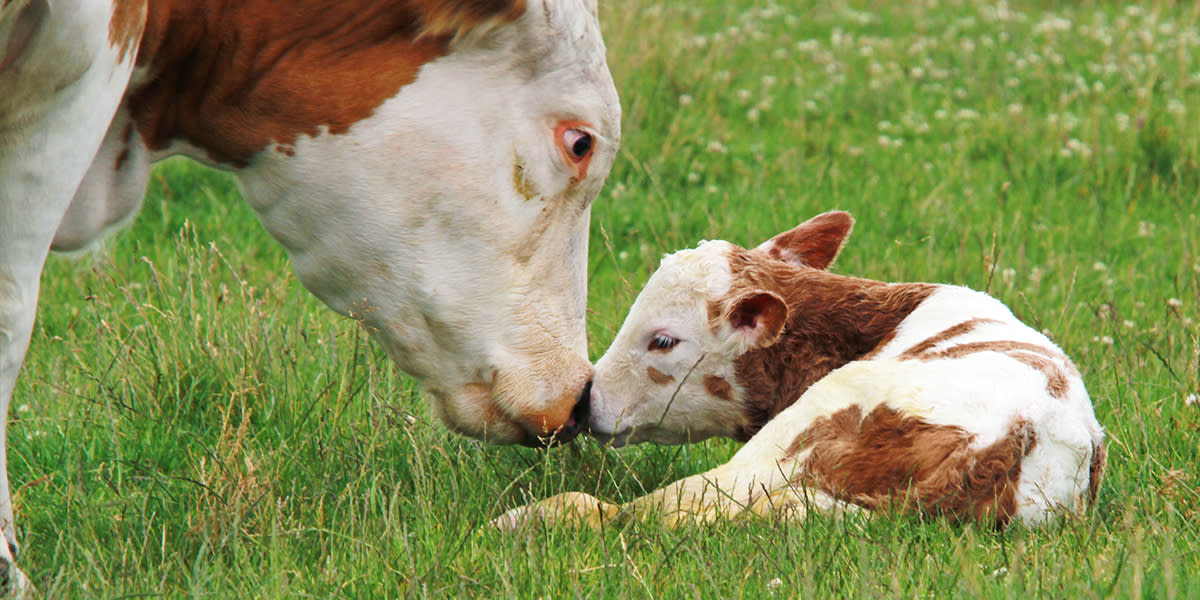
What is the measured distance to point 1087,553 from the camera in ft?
10.5

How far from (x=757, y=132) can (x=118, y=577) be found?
5.89 metres

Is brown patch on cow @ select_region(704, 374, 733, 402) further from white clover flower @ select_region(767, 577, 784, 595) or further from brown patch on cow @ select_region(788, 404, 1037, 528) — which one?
white clover flower @ select_region(767, 577, 784, 595)

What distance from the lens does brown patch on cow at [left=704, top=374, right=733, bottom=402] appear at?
→ 4121 millimetres

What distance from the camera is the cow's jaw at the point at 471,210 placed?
10.3 ft

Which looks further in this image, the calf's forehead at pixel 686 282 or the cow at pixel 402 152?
the calf's forehead at pixel 686 282

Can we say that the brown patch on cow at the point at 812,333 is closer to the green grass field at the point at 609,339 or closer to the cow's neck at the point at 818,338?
the cow's neck at the point at 818,338

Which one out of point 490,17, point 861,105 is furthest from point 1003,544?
point 861,105

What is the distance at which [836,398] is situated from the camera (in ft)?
11.6

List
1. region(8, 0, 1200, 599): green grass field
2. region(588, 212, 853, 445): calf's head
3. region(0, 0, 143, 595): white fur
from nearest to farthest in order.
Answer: region(0, 0, 143, 595): white fur, region(8, 0, 1200, 599): green grass field, region(588, 212, 853, 445): calf's head

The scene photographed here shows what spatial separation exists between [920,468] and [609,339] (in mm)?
1897

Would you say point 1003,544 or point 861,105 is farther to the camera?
point 861,105

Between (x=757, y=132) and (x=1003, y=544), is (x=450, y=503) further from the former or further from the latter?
(x=757, y=132)

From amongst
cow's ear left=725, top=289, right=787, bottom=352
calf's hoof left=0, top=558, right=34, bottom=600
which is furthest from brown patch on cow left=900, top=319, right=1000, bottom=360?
calf's hoof left=0, top=558, right=34, bottom=600

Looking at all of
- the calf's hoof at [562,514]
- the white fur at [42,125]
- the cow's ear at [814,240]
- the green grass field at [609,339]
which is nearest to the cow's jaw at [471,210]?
the calf's hoof at [562,514]
